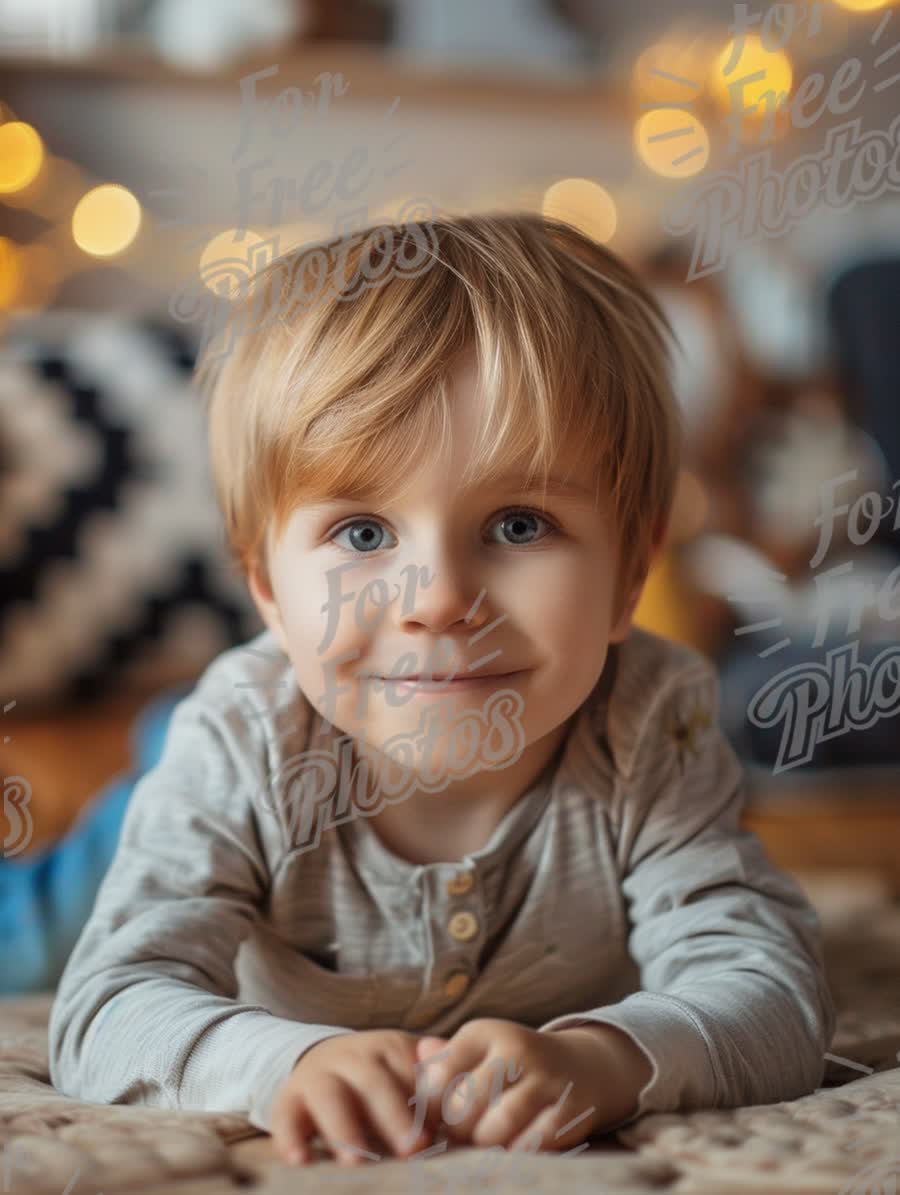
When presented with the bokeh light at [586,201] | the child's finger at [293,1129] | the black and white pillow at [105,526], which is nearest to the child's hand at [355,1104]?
the child's finger at [293,1129]

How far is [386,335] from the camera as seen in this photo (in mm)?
556

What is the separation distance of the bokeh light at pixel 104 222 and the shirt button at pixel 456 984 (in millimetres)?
1506

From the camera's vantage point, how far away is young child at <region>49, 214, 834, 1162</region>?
50 cm

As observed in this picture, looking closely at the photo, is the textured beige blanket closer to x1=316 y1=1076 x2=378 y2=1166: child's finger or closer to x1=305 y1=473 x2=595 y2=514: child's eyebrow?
x1=316 y1=1076 x2=378 y2=1166: child's finger

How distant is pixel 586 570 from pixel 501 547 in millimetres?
46

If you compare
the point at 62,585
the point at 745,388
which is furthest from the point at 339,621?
the point at 745,388

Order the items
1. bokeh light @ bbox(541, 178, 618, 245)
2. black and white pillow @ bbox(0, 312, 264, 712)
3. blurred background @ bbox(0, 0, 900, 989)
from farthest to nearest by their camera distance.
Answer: bokeh light @ bbox(541, 178, 618, 245) → black and white pillow @ bbox(0, 312, 264, 712) → blurred background @ bbox(0, 0, 900, 989)

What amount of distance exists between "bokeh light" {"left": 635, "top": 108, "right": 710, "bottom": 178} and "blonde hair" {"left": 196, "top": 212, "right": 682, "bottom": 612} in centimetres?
157

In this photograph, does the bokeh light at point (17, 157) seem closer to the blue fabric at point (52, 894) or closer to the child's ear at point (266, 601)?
the blue fabric at point (52, 894)

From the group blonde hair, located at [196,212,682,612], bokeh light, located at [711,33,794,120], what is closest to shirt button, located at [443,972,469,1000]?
blonde hair, located at [196,212,682,612]

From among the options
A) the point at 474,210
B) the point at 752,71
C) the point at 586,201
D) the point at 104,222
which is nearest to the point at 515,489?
the point at 474,210

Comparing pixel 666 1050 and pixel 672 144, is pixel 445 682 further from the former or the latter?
pixel 672 144

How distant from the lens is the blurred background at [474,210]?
1146mm

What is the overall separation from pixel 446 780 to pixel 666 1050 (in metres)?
0.17
